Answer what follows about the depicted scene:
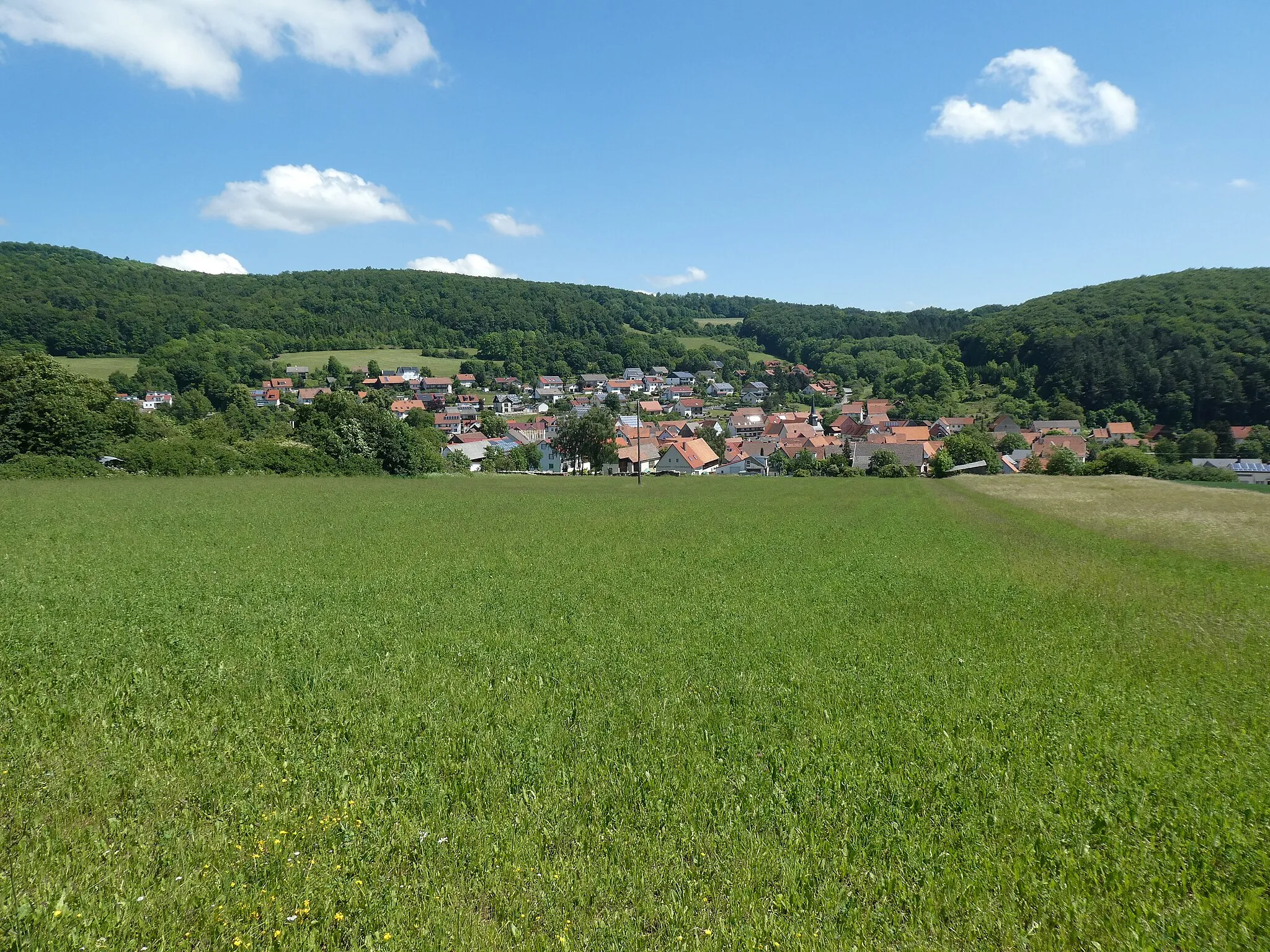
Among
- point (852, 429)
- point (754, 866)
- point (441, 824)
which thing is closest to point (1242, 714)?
point (754, 866)

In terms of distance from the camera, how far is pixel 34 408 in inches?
1700

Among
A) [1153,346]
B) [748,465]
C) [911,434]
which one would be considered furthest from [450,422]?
[1153,346]

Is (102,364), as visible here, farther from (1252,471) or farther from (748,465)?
(1252,471)

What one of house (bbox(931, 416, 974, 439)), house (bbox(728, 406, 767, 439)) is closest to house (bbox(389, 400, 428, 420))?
house (bbox(728, 406, 767, 439))

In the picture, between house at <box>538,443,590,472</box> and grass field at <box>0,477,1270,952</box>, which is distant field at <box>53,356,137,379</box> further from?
grass field at <box>0,477,1270,952</box>

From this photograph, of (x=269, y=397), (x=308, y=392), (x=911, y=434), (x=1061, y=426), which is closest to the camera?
(x=911, y=434)

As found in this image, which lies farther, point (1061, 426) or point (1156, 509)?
point (1061, 426)

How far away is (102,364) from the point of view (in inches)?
5005

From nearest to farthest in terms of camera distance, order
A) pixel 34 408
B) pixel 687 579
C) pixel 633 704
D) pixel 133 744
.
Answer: pixel 133 744 < pixel 633 704 < pixel 687 579 < pixel 34 408

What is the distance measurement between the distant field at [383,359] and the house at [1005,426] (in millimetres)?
131320

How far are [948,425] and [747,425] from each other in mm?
43402

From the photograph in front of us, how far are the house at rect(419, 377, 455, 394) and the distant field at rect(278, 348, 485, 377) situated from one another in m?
5.25

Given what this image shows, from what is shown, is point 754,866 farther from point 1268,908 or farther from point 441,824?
point 1268,908

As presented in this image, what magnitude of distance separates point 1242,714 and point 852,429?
132520 mm
